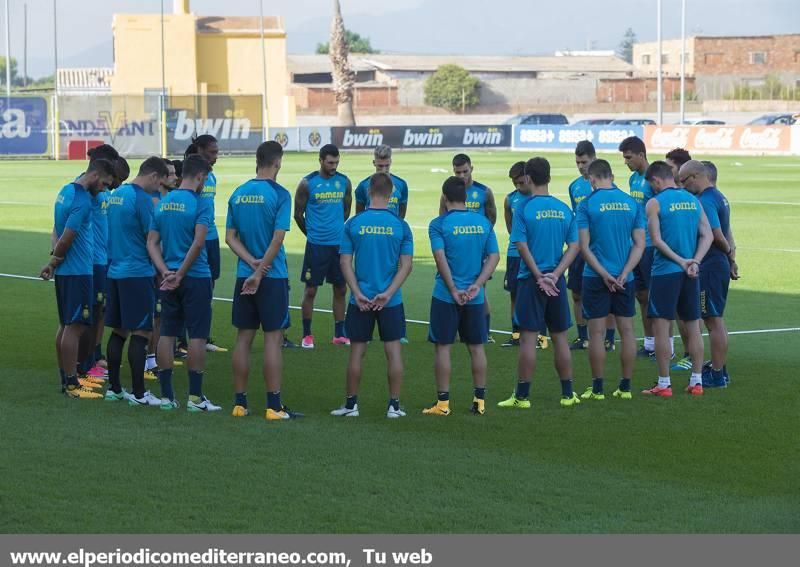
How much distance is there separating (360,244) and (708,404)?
10.7 ft

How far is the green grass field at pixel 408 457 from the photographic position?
7.60 meters

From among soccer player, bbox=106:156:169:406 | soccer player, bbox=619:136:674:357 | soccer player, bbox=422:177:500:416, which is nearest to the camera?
soccer player, bbox=422:177:500:416

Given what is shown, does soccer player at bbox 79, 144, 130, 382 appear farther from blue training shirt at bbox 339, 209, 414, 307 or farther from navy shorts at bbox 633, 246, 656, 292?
navy shorts at bbox 633, 246, 656, 292

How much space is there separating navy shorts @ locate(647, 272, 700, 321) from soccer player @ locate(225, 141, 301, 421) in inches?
132

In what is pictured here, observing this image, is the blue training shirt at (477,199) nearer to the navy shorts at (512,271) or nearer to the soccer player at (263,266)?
the navy shorts at (512,271)

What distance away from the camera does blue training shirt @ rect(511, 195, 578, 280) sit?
35.5 ft

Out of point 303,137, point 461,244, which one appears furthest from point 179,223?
point 303,137

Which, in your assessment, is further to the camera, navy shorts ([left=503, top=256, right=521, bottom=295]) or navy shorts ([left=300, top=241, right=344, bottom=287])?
navy shorts ([left=300, top=241, right=344, bottom=287])

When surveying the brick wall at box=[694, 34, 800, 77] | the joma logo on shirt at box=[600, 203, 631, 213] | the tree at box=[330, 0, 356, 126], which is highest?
the brick wall at box=[694, 34, 800, 77]

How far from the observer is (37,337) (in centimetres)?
1445

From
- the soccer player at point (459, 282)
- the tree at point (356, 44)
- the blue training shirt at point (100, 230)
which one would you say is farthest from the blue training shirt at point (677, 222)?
the tree at point (356, 44)

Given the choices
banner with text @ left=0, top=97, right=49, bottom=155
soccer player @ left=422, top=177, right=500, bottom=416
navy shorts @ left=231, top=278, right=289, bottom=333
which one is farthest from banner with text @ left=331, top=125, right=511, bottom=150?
navy shorts @ left=231, top=278, right=289, bottom=333

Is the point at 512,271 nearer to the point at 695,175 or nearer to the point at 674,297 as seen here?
the point at 695,175

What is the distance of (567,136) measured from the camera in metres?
64.1
